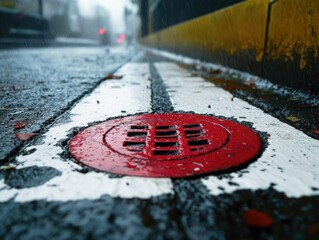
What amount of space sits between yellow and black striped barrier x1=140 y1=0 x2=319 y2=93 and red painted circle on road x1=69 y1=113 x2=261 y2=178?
1.00 m

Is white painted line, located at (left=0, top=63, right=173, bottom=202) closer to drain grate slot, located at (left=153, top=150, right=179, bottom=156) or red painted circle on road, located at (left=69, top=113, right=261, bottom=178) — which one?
red painted circle on road, located at (left=69, top=113, right=261, bottom=178)

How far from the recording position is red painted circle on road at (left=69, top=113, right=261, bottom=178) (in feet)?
3.14

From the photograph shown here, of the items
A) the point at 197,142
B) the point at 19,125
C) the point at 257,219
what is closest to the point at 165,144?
the point at 197,142

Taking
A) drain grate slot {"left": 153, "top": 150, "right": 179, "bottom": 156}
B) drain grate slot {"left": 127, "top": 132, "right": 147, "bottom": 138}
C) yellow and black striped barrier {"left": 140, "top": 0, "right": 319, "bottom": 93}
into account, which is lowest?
drain grate slot {"left": 127, "top": 132, "right": 147, "bottom": 138}

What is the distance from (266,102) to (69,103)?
1.33 meters

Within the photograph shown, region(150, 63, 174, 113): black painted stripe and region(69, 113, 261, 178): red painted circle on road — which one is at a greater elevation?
region(69, 113, 261, 178): red painted circle on road

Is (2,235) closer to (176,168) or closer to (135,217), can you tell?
(135,217)

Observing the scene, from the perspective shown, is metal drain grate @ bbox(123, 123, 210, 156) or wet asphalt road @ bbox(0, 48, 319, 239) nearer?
wet asphalt road @ bbox(0, 48, 319, 239)

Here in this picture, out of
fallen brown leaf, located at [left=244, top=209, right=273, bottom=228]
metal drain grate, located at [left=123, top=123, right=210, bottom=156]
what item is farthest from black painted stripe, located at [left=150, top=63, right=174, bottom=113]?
fallen brown leaf, located at [left=244, top=209, right=273, bottom=228]

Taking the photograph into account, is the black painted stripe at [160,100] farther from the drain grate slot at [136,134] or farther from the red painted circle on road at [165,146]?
the drain grate slot at [136,134]

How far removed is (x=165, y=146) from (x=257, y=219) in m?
0.54

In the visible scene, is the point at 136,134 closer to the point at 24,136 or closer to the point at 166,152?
the point at 166,152

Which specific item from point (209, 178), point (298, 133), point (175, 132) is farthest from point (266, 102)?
point (209, 178)

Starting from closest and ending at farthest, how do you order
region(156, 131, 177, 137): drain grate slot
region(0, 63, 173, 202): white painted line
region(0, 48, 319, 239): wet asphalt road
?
region(0, 48, 319, 239): wet asphalt road, region(0, 63, 173, 202): white painted line, region(156, 131, 177, 137): drain grate slot
